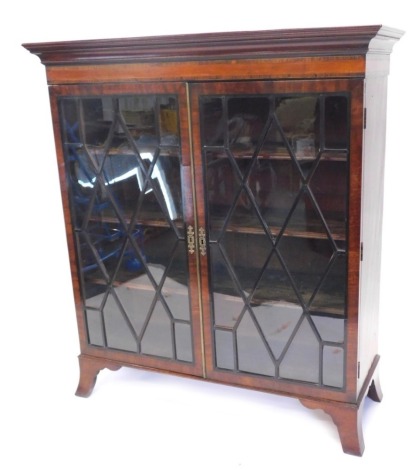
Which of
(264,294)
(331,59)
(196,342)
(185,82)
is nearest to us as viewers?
(331,59)

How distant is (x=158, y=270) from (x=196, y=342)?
24cm

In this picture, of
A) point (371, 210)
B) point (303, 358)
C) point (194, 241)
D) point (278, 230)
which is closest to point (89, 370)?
point (194, 241)

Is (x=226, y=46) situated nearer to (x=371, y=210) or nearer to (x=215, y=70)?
(x=215, y=70)

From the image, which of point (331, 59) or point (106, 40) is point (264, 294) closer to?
point (331, 59)

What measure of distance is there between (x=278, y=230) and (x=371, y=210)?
254mm

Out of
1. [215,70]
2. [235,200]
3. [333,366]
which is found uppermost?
[215,70]

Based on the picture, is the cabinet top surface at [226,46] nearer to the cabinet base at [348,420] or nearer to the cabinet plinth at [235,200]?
the cabinet plinth at [235,200]

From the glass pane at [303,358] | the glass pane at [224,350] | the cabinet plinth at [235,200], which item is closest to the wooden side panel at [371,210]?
the cabinet plinth at [235,200]

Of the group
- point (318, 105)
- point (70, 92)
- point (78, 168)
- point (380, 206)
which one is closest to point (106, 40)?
point (70, 92)

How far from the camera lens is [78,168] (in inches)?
69.7

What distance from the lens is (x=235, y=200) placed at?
62.9 inches

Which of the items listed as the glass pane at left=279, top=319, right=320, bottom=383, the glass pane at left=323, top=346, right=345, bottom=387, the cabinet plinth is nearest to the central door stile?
the cabinet plinth

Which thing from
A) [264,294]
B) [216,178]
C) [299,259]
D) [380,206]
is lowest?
[264,294]

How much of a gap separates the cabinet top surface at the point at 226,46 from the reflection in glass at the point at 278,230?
11 centimetres
